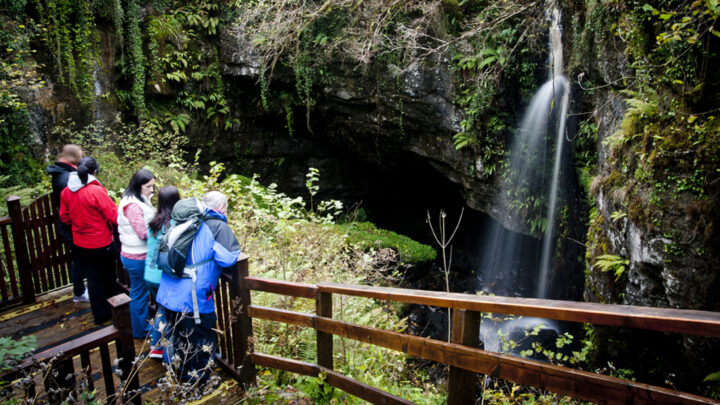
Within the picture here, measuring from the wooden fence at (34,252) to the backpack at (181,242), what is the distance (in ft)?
6.90

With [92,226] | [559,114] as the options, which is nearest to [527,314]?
[92,226]

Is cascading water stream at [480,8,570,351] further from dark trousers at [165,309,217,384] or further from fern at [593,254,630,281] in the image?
dark trousers at [165,309,217,384]

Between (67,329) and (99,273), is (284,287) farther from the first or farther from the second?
(67,329)

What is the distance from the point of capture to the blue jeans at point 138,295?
4418mm

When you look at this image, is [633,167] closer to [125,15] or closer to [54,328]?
[54,328]

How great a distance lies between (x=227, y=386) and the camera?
3.86 meters

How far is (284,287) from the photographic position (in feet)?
11.4

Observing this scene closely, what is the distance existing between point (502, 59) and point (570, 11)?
1.75m

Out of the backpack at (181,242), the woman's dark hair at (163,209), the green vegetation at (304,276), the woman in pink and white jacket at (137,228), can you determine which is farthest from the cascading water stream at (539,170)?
the woman's dark hair at (163,209)

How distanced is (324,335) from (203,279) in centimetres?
122

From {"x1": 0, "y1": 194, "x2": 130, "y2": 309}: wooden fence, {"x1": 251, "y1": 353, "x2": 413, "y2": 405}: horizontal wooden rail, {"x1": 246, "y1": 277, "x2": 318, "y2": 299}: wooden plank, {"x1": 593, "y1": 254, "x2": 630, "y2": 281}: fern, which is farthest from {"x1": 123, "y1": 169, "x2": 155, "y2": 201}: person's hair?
{"x1": 593, "y1": 254, "x2": 630, "y2": 281}: fern

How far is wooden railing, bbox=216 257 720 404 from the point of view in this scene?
1.75 meters

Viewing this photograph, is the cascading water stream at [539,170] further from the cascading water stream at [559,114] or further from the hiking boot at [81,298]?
the hiking boot at [81,298]

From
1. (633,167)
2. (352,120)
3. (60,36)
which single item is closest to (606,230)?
(633,167)
